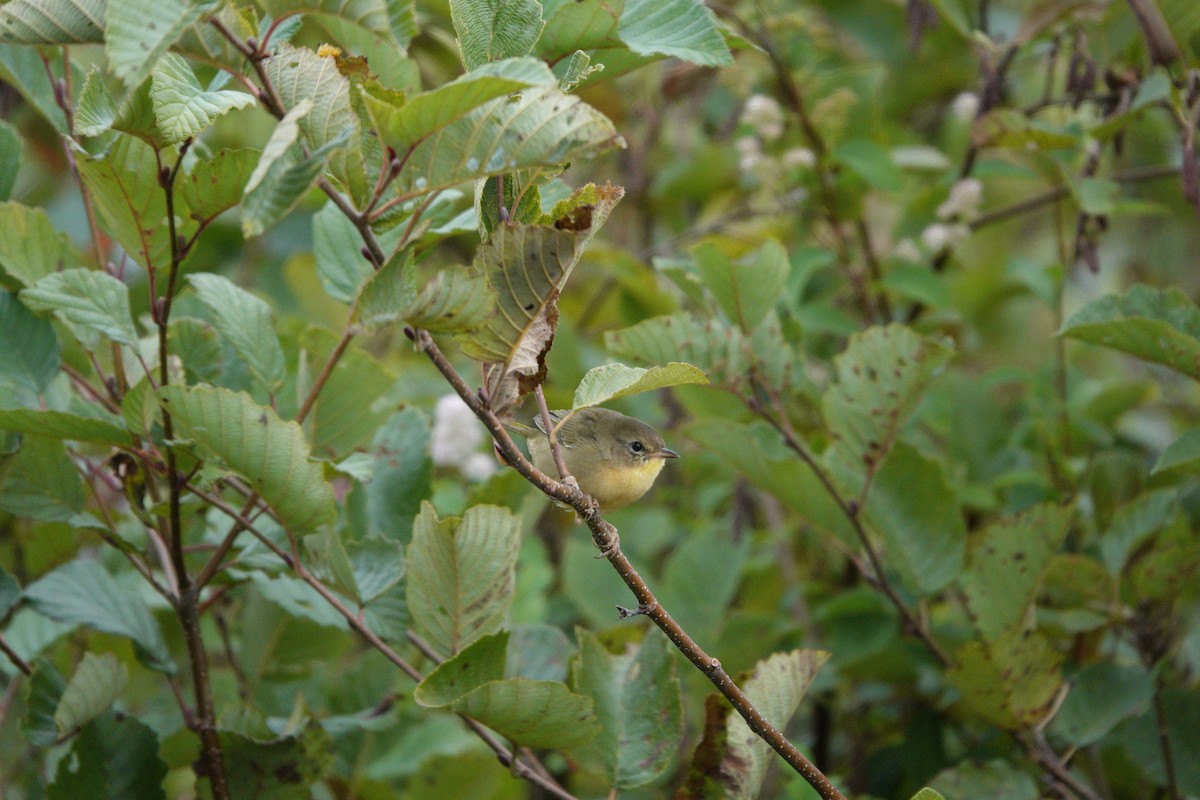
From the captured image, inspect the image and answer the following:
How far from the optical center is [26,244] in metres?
→ 1.54

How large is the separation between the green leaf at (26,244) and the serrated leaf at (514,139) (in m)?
0.73

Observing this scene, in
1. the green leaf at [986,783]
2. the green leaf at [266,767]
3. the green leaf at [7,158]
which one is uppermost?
the green leaf at [7,158]

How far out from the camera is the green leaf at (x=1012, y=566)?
1.88 m

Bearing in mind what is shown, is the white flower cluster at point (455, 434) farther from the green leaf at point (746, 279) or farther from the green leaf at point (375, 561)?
the green leaf at point (375, 561)

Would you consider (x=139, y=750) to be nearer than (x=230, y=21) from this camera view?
No

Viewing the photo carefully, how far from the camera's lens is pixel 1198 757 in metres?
1.99

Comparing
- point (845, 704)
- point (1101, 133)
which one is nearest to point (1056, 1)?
point (1101, 133)

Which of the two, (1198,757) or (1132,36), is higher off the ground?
(1132,36)

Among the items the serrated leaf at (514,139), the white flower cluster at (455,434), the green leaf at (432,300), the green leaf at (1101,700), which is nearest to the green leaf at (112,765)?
the green leaf at (432,300)

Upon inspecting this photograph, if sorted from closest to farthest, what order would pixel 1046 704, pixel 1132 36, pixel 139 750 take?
pixel 139 750 → pixel 1046 704 → pixel 1132 36

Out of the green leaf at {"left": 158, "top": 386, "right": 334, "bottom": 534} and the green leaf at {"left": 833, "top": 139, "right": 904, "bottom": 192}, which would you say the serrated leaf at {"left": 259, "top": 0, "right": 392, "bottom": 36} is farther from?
the green leaf at {"left": 833, "top": 139, "right": 904, "bottom": 192}

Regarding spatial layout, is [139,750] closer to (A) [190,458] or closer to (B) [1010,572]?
(A) [190,458]

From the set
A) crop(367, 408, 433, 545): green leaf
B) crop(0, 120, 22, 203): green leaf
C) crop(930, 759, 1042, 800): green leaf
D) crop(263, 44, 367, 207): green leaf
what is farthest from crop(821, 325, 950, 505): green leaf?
crop(0, 120, 22, 203): green leaf

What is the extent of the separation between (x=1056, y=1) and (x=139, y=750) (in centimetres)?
221
